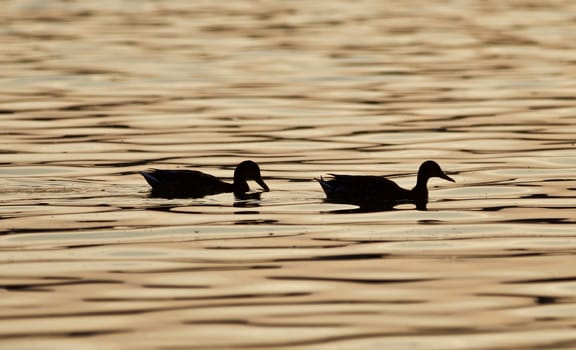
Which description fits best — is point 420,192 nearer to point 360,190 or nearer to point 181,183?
point 360,190

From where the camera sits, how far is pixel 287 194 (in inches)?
840

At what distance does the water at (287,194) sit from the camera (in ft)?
42.8

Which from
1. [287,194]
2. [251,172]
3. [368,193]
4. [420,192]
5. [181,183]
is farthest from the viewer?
[251,172]

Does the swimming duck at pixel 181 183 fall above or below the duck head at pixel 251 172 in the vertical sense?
below

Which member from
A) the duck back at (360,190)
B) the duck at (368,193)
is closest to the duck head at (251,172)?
the duck at (368,193)

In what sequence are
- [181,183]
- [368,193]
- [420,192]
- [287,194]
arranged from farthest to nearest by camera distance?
[287,194] → [181,183] → [420,192] → [368,193]

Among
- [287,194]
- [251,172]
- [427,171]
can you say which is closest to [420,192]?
[427,171]

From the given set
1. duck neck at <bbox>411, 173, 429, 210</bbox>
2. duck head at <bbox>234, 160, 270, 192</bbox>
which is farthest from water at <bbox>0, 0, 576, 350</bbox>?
duck head at <bbox>234, 160, 270, 192</bbox>

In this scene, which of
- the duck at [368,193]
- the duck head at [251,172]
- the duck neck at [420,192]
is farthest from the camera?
the duck head at [251,172]

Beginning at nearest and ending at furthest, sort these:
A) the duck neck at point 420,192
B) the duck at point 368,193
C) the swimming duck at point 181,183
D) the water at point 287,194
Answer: the water at point 287,194
the duck at point 368,193
the duck neck at point 420,192
the swimming duck at point 181,183

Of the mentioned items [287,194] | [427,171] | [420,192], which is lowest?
[287,194]

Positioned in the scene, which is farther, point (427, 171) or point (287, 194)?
point (287, 194)

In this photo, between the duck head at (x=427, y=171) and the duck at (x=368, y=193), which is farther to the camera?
the duck head at (x=427, y=171)

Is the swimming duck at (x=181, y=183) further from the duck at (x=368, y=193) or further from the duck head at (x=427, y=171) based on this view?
the duck head at (x=427, y=171)
